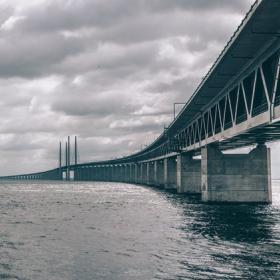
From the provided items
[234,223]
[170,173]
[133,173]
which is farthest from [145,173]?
[234,223]

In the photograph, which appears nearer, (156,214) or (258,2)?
(258,2)

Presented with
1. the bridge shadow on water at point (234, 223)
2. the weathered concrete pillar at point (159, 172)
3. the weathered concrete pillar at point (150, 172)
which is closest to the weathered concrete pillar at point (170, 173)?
the weathered concrete pillar at point (159, 172)

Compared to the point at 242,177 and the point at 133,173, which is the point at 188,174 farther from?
the point at 133,173

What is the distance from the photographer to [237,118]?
41.8 m

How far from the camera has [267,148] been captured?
5519 centimetres

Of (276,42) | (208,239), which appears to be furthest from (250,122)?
(208,239)

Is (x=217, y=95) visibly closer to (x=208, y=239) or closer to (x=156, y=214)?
(x=156, y=214)

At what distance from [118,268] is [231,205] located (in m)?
36.5

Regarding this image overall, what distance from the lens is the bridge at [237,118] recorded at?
2925cm

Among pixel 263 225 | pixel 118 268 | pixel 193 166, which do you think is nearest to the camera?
pixel 118 268

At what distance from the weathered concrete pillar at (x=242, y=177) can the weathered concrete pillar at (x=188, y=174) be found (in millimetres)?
26489

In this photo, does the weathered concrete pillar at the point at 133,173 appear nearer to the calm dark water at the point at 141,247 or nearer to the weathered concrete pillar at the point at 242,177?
the weathered concrete pillar at the point at 242,177

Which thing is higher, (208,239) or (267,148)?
(267,148)

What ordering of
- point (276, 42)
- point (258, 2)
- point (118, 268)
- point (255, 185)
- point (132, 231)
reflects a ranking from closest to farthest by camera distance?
1. point (118, 268)
2. point (258, 2)
3. point (276, 42)
4. point (132, 231)
5. point (255, 185)
